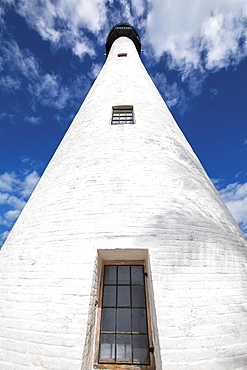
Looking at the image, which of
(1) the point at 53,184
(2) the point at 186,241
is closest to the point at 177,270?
(2) the point at 186,241

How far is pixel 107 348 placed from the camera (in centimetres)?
245

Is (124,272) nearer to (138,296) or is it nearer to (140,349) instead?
(138,296)

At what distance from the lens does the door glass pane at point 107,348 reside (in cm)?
239

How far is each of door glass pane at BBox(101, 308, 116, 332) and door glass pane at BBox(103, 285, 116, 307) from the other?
0.20ft

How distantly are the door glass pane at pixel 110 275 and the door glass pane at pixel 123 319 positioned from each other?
0.38m

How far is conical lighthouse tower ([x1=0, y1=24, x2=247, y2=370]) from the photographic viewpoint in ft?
6.69

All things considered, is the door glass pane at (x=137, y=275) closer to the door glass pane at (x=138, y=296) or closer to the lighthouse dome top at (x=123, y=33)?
the door glass pane at (x=138, y=296)

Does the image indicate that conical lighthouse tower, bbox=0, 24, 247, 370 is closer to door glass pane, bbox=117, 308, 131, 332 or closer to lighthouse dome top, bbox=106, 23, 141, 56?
door glass pane, bbox=117, 308, 131, 332

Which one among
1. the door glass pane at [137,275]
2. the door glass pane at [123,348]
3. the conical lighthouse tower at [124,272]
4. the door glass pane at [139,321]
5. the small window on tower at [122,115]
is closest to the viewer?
the conical lighthouse tower at [124,272]

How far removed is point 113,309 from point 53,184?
92.1 inches

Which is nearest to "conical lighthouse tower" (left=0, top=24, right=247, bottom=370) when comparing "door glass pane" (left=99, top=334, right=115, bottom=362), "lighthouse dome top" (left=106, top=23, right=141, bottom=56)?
"door glass pane" (left=99, top=334, right=115, bottom=362)

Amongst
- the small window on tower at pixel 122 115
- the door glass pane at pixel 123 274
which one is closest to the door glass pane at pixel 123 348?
the door glass pane at pixel 123 274

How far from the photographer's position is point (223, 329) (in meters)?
2.10

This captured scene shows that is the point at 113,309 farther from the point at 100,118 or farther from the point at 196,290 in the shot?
the point at 100,118
